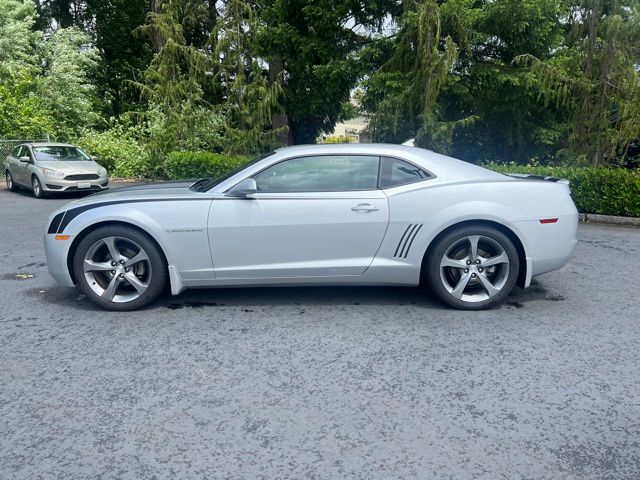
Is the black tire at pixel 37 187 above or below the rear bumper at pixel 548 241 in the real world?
below

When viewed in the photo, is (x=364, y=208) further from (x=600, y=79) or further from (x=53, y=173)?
(x=53, y=173)

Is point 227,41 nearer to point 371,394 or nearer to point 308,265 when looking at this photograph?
point 308,265

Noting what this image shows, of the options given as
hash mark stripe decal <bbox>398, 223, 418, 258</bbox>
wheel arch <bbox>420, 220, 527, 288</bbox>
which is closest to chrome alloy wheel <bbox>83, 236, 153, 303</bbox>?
hash mark stripe decal <bbox>398, 223, 418, 258</bbox>

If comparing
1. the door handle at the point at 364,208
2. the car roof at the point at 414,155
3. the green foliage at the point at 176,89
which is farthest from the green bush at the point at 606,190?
the green foliage at the point at 176,89

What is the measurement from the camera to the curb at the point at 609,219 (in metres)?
9.18

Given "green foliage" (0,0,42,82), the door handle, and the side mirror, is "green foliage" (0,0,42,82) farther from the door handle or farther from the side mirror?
the door handle

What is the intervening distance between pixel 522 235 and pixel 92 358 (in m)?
3.56

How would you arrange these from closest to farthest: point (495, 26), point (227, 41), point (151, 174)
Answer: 1. point (495, 26)
2. point (227, 41)
3. point (151, 174)

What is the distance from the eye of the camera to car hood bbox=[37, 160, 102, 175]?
13203 millimetres

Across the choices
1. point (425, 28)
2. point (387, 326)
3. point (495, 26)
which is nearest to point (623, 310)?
point (387, 326)

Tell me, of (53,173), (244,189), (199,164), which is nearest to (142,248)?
(244,189)

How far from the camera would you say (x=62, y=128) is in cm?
2086

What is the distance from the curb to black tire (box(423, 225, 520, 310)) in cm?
614

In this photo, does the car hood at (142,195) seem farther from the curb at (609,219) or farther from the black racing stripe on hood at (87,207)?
the curb at (609,219)
